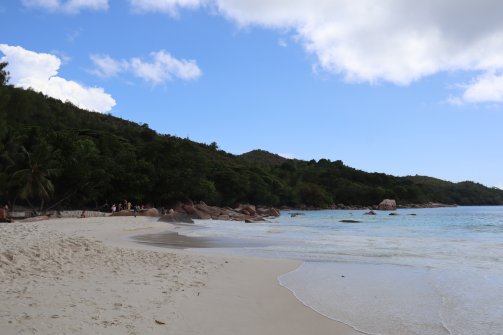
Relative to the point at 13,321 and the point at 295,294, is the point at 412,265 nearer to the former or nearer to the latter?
the point at 295,294

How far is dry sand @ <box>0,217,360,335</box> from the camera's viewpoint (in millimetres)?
5387

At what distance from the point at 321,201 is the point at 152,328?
107651mm

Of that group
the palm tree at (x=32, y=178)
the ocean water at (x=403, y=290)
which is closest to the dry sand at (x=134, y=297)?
the ocean water at (x=403, y=290)

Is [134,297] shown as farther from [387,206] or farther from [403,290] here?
[387,206]

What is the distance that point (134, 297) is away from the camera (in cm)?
686

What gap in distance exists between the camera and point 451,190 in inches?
6816

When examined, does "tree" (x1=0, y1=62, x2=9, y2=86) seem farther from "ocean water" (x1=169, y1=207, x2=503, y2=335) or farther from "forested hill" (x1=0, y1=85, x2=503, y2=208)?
"ocean water" (x1=169, y1=207, x2=503, y2=335)

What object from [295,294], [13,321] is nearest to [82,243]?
[295,294]

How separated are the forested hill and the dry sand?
2826 cm

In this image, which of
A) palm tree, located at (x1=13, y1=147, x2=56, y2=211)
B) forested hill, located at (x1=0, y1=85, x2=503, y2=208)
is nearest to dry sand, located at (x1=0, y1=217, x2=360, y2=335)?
palm tree, located at (x1=13, y1=147, x2=56, y2=211)

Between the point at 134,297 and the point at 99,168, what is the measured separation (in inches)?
1556

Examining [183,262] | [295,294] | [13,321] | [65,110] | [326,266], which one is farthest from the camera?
[65,110]

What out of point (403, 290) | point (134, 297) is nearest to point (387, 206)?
point (403, 290)

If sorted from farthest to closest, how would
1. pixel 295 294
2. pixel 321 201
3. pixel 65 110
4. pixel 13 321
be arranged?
pixel 321 201 → pixel 65 110 → pixel 295 294 → pixel 13 321
